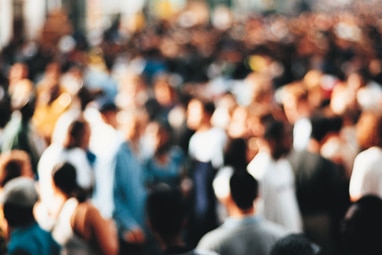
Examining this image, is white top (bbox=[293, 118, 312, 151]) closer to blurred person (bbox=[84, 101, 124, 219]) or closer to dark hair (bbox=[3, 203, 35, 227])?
blurred person (bbox=[84, 101, 124, 219])

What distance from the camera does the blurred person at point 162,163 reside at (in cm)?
532

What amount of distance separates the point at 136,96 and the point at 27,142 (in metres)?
2.25

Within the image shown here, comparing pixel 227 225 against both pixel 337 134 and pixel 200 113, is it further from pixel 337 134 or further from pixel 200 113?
pixel 200 113

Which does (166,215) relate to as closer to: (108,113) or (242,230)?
(242,230)

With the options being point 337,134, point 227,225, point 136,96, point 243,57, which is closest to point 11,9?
point 243,57

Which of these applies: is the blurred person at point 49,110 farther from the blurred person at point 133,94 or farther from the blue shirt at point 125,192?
the blue shirt at point 125,192

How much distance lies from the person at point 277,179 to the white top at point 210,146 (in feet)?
3.06

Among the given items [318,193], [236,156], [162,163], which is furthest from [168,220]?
[162,163]

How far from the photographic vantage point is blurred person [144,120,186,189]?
5.32 metres

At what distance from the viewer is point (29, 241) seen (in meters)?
3.08

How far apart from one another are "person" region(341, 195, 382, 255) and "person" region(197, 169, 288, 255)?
0.63m

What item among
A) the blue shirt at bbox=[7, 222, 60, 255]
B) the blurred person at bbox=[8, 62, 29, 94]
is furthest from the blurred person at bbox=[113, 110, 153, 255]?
the blurred person at bbox=[8, 62, 29, 94]

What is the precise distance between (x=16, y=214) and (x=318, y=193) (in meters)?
2.03

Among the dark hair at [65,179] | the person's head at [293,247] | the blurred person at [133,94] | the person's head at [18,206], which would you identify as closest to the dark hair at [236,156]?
the dark hair at [65,179]
